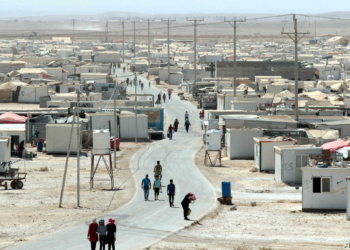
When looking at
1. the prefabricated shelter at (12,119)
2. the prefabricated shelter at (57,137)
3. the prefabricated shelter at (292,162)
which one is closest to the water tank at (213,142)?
the prefabricated shelter at (292,162)

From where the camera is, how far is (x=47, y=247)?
1673 cm

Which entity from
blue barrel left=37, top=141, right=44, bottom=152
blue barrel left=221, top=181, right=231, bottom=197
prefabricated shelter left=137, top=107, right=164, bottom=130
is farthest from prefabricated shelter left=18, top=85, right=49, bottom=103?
blue barrel left=221, top=181, right=231, bottom=197

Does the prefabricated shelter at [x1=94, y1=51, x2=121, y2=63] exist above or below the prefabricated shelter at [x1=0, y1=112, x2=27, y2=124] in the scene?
above

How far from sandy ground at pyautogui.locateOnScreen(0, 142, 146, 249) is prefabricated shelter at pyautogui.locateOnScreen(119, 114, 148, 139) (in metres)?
7.07

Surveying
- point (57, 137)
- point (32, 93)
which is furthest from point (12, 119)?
point (32, 93)

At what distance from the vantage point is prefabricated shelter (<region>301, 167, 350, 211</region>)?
22078 millimetres

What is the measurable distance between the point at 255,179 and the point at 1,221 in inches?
512

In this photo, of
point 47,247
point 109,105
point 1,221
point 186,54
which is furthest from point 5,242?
point 186,54

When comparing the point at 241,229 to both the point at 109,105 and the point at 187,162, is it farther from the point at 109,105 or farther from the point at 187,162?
the point at 109,105

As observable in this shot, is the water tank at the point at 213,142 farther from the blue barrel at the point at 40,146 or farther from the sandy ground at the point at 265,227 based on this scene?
the blue barrel at the point at 40,146

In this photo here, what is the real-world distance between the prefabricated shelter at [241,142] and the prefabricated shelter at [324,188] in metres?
13.7

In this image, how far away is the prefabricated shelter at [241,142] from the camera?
35.9m

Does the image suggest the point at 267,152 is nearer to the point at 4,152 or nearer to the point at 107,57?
the point at 4,152

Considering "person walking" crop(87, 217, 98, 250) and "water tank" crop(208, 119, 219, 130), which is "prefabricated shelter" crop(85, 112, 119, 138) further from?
"person walking" crop(87, 217, 98, 250)
